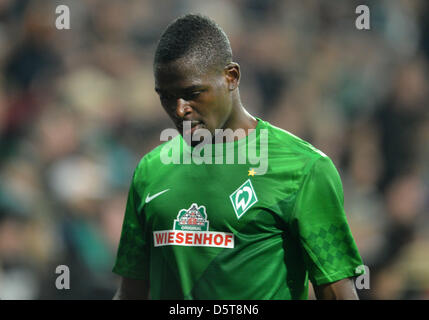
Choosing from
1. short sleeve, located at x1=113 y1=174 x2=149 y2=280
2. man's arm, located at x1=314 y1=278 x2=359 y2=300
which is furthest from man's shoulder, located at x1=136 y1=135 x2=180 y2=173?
man's arm, located at x1=314 y1=278 x2=359 y2=300

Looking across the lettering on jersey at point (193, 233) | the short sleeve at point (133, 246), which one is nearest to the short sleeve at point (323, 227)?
the lettering on jersey at point (193, 233)

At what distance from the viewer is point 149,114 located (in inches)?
255

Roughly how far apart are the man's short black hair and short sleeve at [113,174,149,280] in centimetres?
59

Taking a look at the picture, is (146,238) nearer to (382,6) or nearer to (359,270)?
(359,270)

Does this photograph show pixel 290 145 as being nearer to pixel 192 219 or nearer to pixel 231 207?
pixel 231 207

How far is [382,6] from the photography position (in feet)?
23.4

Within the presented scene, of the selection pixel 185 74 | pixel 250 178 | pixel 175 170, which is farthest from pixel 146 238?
pixel 185 74

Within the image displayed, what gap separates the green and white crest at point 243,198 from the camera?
2.59 m

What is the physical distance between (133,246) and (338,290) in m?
0.83

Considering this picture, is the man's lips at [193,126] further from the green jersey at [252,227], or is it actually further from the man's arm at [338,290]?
the man's arm at [338,290]

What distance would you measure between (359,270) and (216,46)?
0.96 metres

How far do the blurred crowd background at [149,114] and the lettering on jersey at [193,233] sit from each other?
8.59ft

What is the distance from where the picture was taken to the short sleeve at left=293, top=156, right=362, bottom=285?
2.51 metres

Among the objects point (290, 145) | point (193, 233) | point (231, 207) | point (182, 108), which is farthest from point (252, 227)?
point (182, 108)
